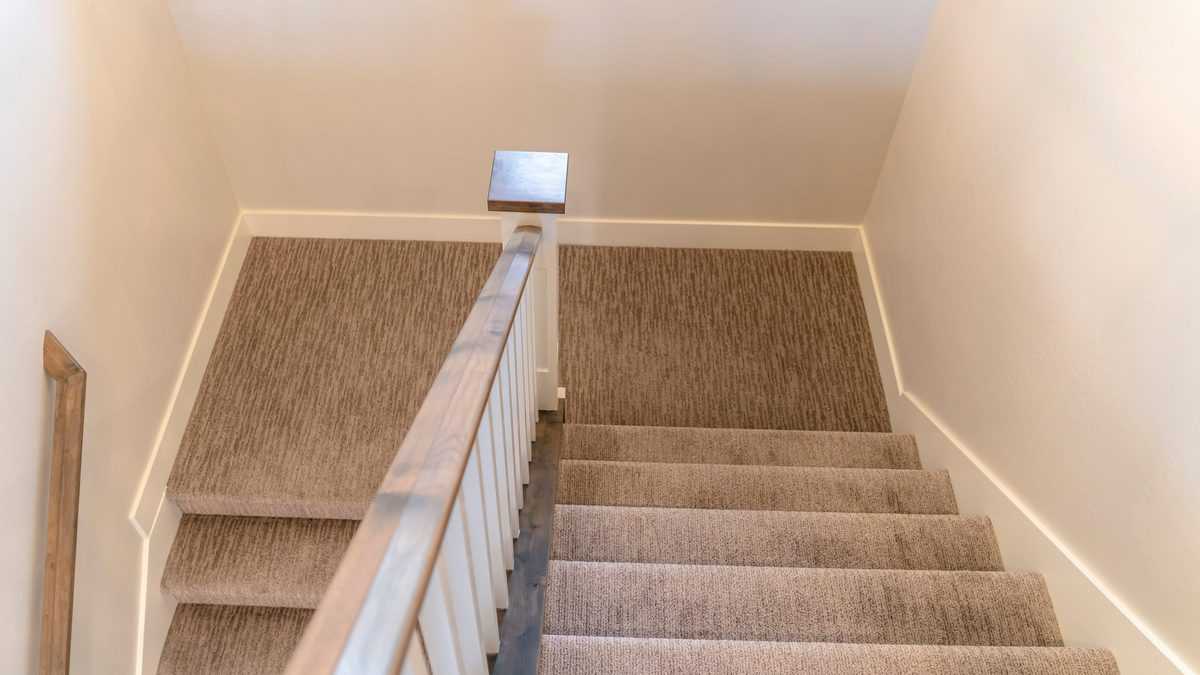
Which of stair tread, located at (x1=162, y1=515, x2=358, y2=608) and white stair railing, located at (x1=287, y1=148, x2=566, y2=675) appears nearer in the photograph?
white stair railing, located at (x1=287, y1=148, x2=566, y2=675)

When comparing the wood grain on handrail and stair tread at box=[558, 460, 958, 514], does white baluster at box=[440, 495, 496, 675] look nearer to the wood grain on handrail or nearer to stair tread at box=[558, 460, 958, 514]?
the wood grain on handrail

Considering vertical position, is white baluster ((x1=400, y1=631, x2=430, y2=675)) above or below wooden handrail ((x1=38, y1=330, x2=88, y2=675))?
below

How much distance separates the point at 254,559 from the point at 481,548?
1.65 m

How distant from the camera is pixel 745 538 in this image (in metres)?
1.96

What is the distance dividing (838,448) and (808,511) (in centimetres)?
55

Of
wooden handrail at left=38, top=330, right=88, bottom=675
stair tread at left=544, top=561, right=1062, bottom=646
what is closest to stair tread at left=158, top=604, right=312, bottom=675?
wooden handrail at left=38, top=330, right=88, bottom=675

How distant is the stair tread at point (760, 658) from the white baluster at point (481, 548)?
135 millimetres

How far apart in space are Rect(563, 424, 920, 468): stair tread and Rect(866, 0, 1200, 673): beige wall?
0.25 m

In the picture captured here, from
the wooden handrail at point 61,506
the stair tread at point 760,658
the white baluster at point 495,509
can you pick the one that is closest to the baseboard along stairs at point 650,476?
the stair tread at point 760,658

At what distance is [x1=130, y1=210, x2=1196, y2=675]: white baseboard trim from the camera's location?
1759 millimetres

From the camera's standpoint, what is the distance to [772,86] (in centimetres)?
300

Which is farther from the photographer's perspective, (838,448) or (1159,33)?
(838,448)

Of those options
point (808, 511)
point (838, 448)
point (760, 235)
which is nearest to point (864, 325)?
Answer: point (760, 235)

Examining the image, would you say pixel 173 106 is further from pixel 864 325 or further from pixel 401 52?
pixel 864 325
